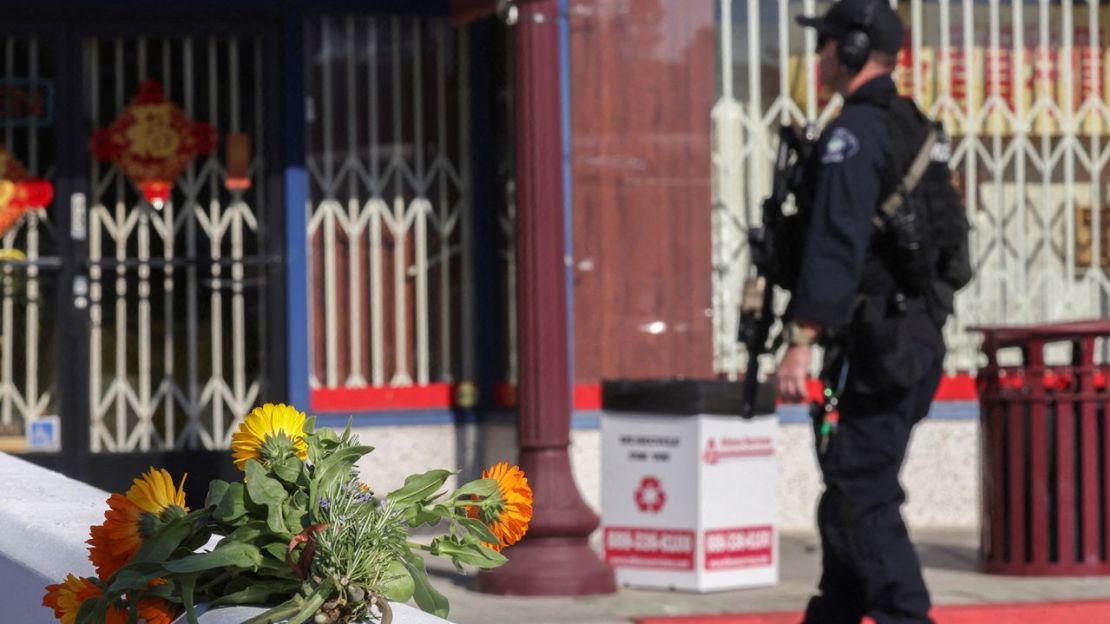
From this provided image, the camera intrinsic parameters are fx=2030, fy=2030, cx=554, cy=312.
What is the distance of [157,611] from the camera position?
8.42 ft

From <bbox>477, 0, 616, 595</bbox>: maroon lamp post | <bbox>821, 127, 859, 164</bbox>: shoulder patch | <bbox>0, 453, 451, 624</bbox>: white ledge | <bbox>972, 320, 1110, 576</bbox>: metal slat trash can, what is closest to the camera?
<bbox>0, 453, 451, 624</bbox>: white ledge

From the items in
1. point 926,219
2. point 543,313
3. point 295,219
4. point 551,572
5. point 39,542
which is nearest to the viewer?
point 39,542

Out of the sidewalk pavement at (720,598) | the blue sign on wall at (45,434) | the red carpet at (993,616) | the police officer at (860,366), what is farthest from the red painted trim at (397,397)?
the police officer at (860,366)

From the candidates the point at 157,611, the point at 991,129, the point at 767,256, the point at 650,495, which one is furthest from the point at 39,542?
the point at 991,129

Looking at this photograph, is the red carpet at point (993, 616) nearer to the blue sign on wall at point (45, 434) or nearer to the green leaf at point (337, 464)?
the blue sign on wall at point (45, 434)

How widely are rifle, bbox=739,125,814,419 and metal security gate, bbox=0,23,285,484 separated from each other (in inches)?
166

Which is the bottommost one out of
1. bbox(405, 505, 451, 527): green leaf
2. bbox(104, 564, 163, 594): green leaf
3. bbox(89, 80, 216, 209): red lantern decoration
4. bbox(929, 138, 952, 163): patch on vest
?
bbox(104, 564, 163, 594): green leaf

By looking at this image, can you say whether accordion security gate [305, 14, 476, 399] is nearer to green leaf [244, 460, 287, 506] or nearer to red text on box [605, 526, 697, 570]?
red text on box [605, 526, 697, 570]

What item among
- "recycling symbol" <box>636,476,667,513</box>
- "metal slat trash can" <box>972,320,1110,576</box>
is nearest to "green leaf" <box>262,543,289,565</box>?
"recycling symbol" <box>636,476,667,513</box>

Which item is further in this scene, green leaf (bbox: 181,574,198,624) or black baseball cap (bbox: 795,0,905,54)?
black baseball cap (bbox: 795,0,905,54)

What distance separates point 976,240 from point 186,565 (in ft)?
27.6

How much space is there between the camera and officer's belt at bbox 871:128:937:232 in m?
5.83

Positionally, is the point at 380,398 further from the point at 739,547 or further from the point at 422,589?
the point at 422,589

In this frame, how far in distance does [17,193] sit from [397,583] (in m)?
8.07
